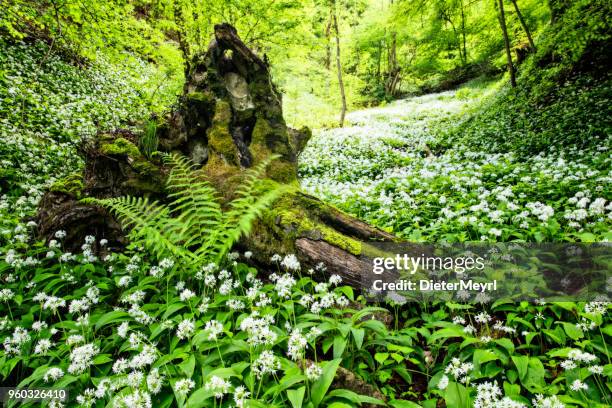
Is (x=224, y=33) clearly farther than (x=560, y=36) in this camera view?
No

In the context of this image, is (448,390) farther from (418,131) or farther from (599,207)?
(418,131)

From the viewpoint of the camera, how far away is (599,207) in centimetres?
411

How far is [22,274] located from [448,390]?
4.69 metres

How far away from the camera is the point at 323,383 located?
220cm

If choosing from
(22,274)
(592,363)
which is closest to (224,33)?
(22,274)

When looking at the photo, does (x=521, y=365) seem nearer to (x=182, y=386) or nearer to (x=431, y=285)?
(x=431, y=285)

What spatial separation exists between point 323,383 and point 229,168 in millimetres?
3938

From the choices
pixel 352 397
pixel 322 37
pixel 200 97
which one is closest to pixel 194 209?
pixel 200 97

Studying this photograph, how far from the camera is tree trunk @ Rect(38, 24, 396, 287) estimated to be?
4.02m

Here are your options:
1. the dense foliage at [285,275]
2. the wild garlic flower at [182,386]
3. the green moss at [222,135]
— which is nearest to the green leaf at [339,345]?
the dense foliage at [285,275]

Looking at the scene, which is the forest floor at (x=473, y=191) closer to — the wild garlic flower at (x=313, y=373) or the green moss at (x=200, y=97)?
the wild garlic flower at (x=313, y=373)

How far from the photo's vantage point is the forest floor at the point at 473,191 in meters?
4.25

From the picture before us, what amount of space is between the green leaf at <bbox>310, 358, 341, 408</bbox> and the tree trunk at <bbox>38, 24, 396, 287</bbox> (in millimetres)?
1416

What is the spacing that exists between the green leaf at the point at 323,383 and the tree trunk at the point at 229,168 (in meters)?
1.42
